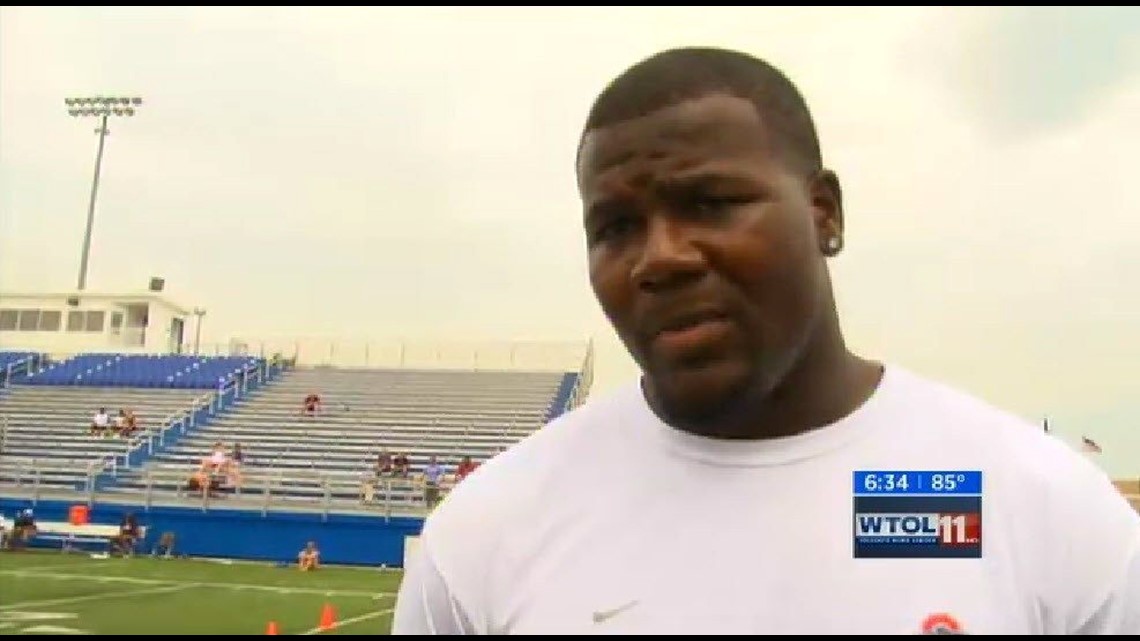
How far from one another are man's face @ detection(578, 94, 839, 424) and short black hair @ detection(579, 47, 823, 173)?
2cm

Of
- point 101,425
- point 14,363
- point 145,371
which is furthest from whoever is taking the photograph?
point 14,363

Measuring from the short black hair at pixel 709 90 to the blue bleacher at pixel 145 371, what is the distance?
85.9 feet

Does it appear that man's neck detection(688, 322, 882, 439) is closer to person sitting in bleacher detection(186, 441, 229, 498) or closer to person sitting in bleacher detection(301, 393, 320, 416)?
person sitting in bleacher detection(186, 441, 229, 498)

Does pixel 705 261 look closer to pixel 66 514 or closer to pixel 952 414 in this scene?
pixel 952 414

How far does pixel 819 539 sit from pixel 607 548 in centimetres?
25

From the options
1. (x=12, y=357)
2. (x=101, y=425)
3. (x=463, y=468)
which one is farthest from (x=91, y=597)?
(x=12, y=357)

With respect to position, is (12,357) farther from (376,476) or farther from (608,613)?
(608,613)

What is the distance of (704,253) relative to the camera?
1.29 metres

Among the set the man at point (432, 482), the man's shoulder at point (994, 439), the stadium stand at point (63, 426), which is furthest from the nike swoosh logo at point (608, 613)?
the stadium stand at point (63, 426)

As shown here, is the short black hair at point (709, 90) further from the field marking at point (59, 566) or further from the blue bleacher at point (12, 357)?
the blue bleacher at point (12, 357)

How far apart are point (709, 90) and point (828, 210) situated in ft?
0.75

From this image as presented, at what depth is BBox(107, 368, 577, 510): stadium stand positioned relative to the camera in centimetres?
1945

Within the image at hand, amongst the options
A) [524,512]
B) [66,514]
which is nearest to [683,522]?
[524,512]

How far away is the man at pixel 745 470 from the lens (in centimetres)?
129
